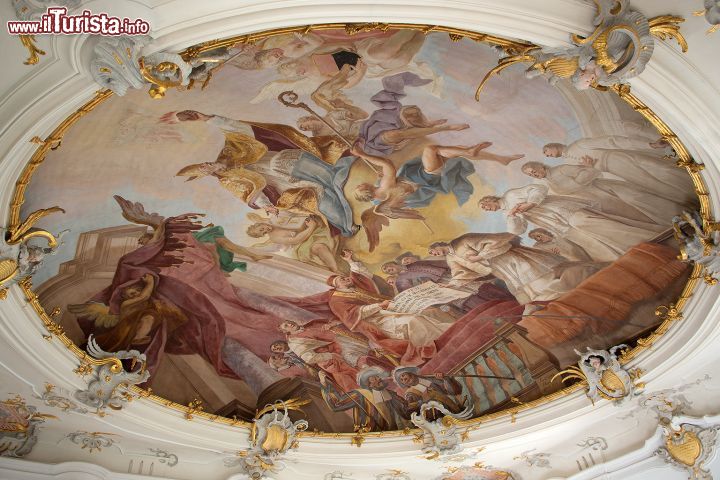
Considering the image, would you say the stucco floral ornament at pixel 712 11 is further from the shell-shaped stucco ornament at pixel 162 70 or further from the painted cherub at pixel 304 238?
the painted cherub at pixel 304 238

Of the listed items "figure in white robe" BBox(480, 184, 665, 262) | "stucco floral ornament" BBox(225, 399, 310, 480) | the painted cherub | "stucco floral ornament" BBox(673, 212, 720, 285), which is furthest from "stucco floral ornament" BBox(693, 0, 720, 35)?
"stucco floral ornament" BBox(225, 399, 310, 480)

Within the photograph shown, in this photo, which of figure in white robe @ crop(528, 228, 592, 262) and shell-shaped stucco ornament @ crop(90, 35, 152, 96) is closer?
shell-shaped stucco ornament @ crop(90, 35, 152, 96)

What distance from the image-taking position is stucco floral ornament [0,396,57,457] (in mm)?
10211

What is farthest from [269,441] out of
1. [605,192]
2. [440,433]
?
[605,192]

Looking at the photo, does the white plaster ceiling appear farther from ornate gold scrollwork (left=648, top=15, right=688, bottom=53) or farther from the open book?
the open book

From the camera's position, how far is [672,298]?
10000 mm

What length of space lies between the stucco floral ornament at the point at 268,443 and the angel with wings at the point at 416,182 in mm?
3505

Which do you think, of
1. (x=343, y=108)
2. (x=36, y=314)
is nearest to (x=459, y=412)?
(x=343, y=108)

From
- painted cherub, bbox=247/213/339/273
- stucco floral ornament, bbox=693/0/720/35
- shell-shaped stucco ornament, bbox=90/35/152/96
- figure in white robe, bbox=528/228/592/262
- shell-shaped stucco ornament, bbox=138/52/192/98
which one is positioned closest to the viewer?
stucco floral ornament, bbox=693/0/720/35

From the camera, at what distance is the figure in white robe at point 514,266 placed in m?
10.6

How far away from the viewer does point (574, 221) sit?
33.2 ft

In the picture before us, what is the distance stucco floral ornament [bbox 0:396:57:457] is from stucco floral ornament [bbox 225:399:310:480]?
301 centimetres

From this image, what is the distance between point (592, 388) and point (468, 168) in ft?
13.0

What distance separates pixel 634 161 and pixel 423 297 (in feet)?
13.0
